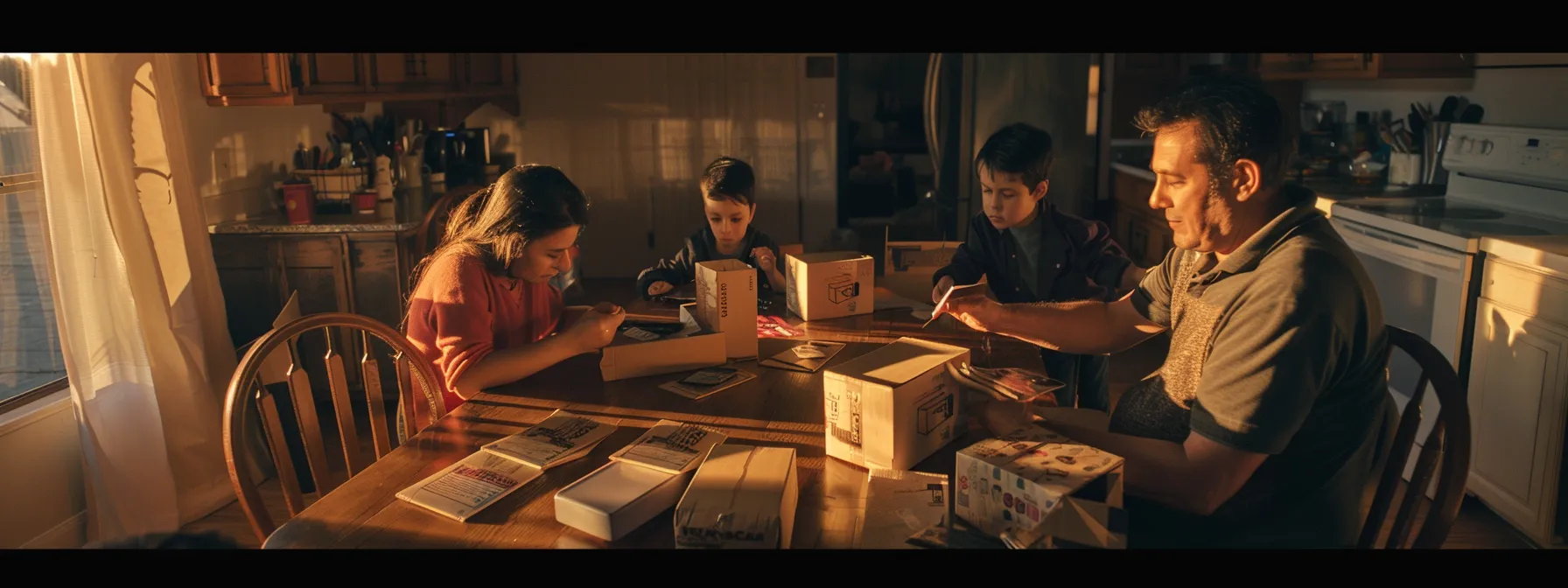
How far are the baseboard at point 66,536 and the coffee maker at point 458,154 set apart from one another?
2.26 metres

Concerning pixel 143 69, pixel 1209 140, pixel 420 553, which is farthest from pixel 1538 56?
pixel 143 69

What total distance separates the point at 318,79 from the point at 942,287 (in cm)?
232

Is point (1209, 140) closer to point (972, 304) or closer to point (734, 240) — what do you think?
point (972, 304)

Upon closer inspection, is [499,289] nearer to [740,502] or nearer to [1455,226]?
[740,502]

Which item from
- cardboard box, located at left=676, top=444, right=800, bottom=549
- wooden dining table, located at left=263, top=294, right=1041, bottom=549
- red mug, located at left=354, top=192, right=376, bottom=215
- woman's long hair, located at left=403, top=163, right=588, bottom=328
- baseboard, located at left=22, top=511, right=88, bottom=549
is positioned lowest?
baseboard, located at left=22, top=511, right=88, bottom=549

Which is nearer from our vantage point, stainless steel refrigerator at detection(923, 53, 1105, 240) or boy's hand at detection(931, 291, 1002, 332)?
boy's hand at detection(931, 291, 1002, 332)

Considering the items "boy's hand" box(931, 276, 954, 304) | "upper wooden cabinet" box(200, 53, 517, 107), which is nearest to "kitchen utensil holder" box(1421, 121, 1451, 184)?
"boy's hand" box(931, 276, 954, 304)

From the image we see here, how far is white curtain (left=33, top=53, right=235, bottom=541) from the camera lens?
Answer: 262 cm

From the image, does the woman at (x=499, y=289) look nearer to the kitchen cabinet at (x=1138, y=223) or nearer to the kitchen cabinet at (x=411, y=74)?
the kitchen cabinet at (x=411, y=74)

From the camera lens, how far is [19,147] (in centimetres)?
255

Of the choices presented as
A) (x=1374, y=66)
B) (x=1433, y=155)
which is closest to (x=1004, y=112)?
(x=1374, y=66)

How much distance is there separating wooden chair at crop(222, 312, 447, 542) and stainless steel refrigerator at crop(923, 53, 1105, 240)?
11.5ft

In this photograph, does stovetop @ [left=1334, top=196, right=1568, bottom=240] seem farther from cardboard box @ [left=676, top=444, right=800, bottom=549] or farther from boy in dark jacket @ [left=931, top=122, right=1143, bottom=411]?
cardboard box @ [left=676, top=444, right=800, bottom=549]

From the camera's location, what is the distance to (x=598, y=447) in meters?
1.51
